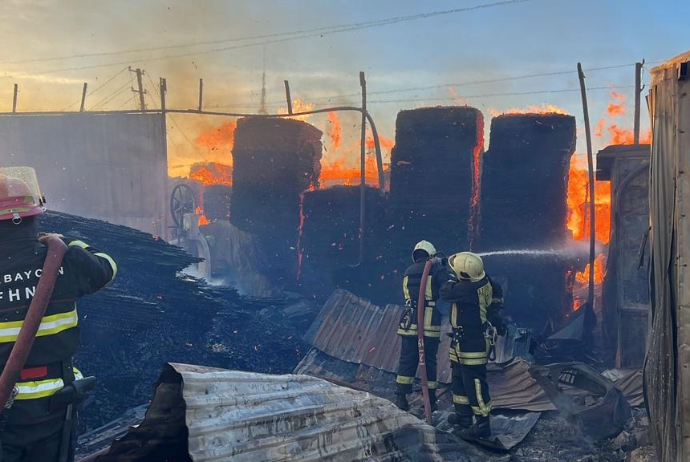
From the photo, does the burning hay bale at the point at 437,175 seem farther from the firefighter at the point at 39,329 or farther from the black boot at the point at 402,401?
the firefighter at the point at 39,329

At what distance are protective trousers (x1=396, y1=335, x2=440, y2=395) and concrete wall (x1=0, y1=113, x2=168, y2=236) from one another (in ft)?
48.9

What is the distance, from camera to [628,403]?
21.4 ft

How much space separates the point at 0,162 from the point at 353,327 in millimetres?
17637

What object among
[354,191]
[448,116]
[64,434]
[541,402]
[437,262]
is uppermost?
[448,116]

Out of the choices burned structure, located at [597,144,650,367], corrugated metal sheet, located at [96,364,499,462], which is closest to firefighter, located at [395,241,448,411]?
corrugated metal sheet, located at [96,364,499,462]

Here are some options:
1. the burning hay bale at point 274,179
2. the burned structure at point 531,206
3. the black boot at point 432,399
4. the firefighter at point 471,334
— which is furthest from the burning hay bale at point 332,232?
the firefighter at point 471,334

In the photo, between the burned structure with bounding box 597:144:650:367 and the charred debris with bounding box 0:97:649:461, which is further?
the burned structure with bounding box 597:144:650:367

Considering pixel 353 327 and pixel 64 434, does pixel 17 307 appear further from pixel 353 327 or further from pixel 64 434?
pixel 353 327

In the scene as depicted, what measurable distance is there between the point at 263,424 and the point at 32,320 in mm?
1437

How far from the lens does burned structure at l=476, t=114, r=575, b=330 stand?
10477mm

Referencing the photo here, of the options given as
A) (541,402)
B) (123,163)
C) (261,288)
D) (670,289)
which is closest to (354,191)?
(261,288)

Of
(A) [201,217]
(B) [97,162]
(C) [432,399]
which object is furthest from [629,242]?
(A) [201,217]

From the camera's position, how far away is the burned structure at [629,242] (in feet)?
27.3

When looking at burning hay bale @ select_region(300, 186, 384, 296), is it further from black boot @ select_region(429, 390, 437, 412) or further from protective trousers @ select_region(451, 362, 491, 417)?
protective trousers @ select_region(451, 362, 491, 417)
